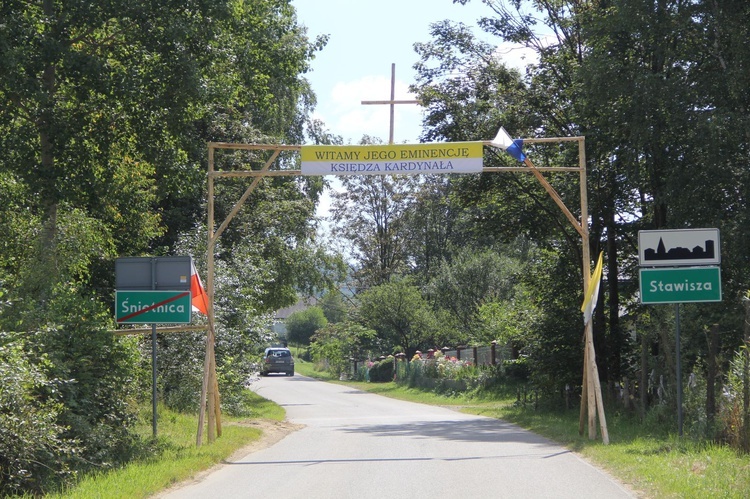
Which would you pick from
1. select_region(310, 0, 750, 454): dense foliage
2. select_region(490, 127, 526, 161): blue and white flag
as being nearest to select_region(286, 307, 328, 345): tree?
select_region(310, 0, 750, 454): dense foliage

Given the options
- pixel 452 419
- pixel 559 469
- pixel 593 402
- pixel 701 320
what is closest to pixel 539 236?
pixel 452 419

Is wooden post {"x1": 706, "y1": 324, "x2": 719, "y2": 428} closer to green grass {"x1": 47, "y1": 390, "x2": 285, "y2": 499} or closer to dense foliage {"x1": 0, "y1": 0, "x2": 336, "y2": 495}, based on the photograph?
green grass {"x1": 47, "y1": 390, "x2": 285, "y2": 499}

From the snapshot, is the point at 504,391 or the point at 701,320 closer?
the point at 701,320

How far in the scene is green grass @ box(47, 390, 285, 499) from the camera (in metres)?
10.3

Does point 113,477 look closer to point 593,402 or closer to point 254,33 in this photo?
point 593,402

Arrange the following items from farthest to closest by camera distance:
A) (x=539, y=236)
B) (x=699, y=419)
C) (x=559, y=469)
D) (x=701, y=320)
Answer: (x=539, y=236) < (x=701, y=320) < (x=699, y=419) < (x=559, y=469)

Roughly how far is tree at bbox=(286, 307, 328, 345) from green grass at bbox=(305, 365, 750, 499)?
7914 centimetres

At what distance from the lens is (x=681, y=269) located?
47.4 ft

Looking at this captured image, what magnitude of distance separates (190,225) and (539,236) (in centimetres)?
1092

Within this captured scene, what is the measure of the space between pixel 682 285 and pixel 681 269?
0.26 m

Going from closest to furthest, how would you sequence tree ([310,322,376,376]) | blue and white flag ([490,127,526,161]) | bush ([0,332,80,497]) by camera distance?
bush ([0,332,80,497]), blue and white flag ([490,127,526,161]), tree ([310,322,376,376])

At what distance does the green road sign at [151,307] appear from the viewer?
47.3 ft

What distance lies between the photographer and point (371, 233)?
223 feet

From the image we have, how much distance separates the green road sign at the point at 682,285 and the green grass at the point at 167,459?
7.30 m
